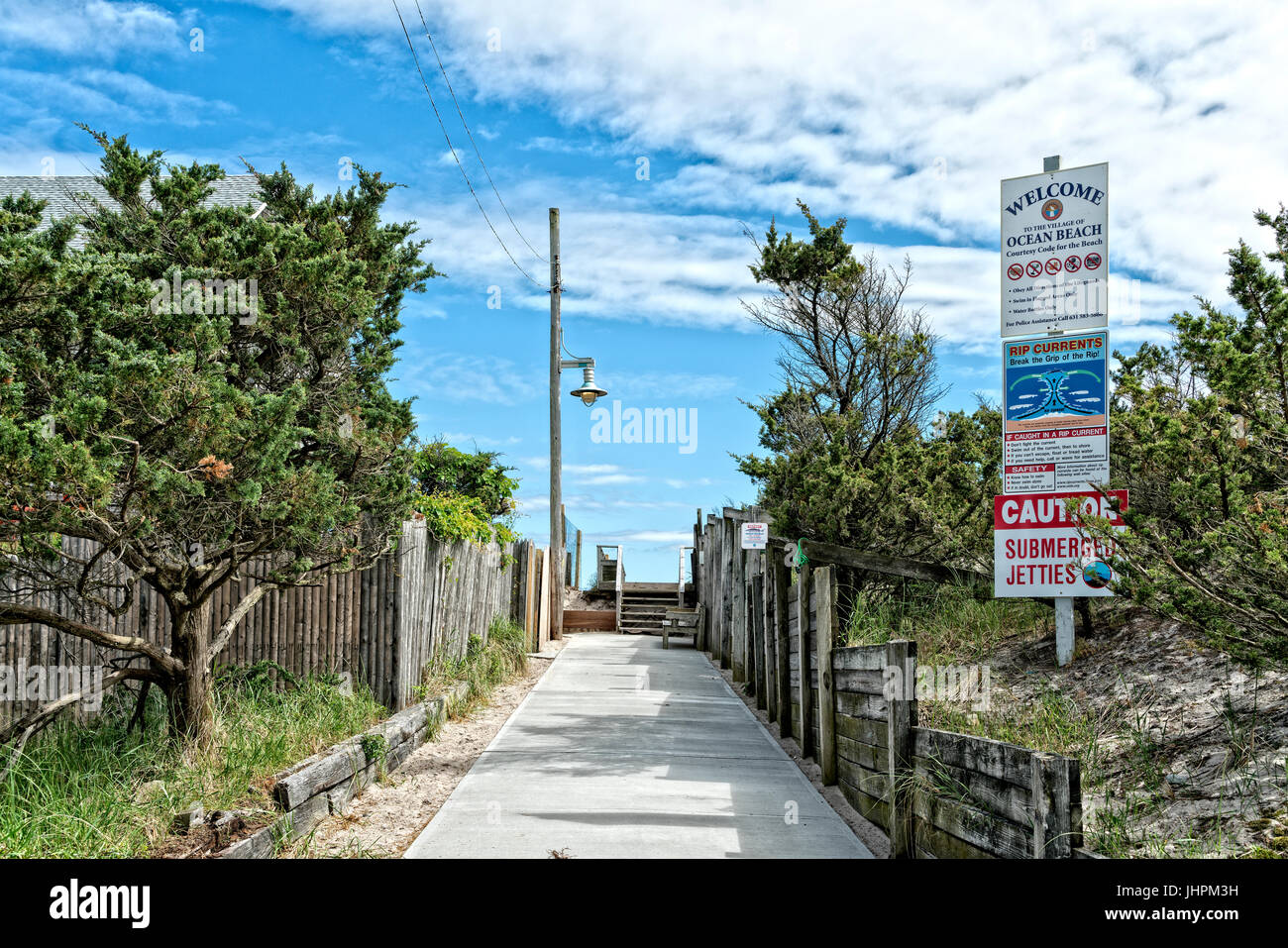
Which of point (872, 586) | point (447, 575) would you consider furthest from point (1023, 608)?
Answer: point (447, 575)

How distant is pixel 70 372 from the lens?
5031mm

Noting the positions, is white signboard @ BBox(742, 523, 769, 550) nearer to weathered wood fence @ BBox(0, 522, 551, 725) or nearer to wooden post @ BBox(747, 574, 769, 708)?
wooden post @ BBox(747, 574, 769, 708)

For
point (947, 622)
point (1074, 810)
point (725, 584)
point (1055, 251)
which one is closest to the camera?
point (1074, 810)

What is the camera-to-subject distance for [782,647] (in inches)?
384

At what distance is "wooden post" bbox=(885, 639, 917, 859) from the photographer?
558 centimetres

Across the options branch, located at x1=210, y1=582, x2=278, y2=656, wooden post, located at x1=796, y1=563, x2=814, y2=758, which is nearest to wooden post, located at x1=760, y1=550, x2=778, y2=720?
wooden post, located at x1=796, y1=563, x2=814, y2=758

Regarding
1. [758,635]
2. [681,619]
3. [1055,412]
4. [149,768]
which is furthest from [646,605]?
[149,768]

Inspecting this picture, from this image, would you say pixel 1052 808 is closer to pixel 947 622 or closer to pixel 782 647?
pixel 947 622

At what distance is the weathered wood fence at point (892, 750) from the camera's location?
161 inches

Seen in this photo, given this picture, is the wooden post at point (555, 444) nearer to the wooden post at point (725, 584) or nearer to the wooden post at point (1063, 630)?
the wooden post at point (725, 584)

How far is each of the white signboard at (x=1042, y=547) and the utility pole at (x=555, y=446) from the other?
41.5 feet

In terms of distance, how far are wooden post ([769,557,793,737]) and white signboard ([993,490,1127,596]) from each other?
6.96 ft

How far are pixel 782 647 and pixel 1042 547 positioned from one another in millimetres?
2727
